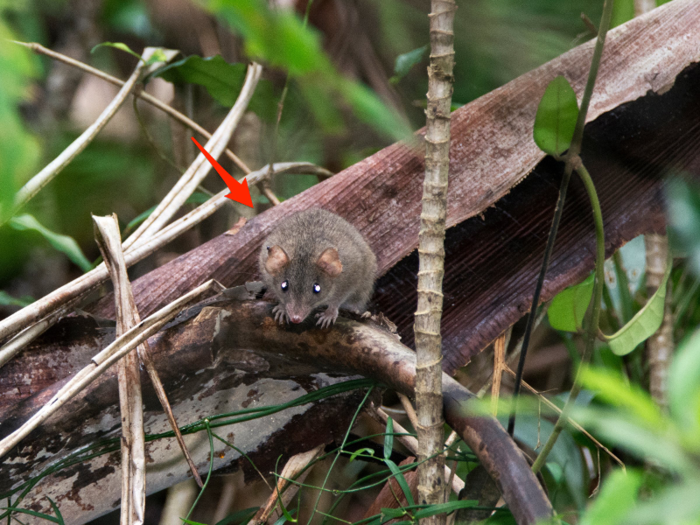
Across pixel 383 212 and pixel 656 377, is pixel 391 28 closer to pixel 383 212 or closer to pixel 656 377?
pixel 383 212

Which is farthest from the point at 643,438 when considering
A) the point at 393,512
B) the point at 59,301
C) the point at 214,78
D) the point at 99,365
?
the point at 214,78

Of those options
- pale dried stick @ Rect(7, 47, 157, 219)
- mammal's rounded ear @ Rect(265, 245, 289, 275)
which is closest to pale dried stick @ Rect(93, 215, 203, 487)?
mammal's rounded ear @ Rect(265, 245, 289, 275)

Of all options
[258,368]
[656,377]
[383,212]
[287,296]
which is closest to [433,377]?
[258,368]

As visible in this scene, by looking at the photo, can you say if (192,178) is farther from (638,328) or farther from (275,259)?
(638,328)

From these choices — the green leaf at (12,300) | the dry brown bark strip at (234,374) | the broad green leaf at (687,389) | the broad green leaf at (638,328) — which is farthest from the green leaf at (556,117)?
the green leaf at (12,300)

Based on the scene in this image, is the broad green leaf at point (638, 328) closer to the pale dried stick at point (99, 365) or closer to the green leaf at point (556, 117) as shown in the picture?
the green leaf at point (556, 117)

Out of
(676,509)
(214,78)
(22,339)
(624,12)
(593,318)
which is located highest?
(214,78)
